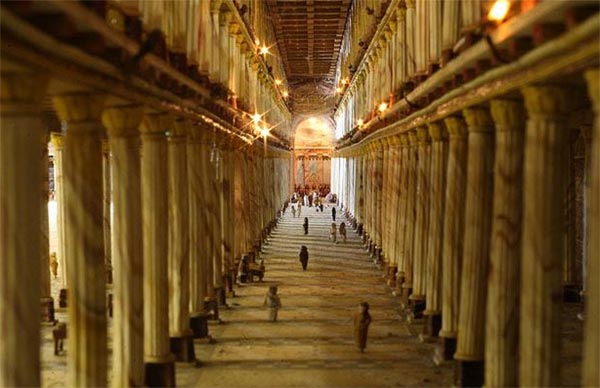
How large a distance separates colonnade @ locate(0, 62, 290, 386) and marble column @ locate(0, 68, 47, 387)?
12 millimetres

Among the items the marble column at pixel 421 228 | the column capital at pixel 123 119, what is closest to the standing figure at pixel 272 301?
the marble column at pixel 421 228

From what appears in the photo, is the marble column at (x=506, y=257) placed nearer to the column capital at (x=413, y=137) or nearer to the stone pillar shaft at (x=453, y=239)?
the stone pillar shaft at (x=453, y=239)

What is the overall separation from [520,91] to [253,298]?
14940 millimetres

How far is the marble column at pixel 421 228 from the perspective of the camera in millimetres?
19578

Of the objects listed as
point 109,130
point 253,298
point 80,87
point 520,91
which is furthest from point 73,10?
point 253,298

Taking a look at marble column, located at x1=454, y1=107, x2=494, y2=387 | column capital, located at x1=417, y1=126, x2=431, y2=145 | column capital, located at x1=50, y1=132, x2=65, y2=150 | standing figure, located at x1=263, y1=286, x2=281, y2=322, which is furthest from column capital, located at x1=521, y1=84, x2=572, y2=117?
column capital, located at x1=50, y1=132, x2=65, y2=150

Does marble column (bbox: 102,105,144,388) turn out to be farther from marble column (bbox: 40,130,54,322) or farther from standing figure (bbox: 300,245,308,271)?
standing figure (bbox: 300,245,308,271)

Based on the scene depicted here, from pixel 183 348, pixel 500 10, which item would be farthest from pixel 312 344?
pixel 500 10

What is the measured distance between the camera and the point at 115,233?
12672mm

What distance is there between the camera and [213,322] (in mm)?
20094

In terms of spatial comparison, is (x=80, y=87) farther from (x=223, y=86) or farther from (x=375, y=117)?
(x=375, y=117)

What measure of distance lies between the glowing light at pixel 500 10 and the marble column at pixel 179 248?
8.25 metres

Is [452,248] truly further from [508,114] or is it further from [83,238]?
[83,238]

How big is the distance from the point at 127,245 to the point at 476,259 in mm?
6687
